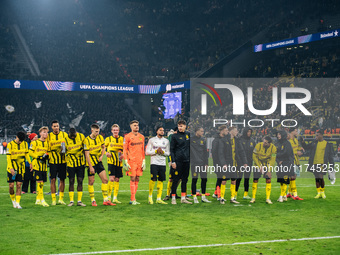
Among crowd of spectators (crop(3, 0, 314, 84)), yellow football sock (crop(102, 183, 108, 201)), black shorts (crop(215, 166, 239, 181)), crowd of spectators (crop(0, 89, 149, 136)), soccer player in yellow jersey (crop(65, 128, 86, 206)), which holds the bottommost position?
yellow football sock (crop(102, 183, 108, 201))

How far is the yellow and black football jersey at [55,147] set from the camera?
1186cm

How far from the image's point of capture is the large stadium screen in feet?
149

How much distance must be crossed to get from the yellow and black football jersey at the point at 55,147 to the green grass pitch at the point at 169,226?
1301 mm

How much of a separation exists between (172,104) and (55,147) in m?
35.5

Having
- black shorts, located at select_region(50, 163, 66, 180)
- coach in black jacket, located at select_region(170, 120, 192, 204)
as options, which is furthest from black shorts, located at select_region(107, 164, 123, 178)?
coach in black jacket, located at select_region(170, 120, 192, 204)

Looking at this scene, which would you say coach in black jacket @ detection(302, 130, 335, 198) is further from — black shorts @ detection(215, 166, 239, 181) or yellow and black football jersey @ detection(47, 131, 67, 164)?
yellow and black football jersey @ detection(47, 131, 67, 164)

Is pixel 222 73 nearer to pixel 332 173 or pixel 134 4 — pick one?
pixel 134 4

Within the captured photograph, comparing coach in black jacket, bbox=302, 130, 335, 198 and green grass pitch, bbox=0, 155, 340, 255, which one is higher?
coach in black jacket, bbox=302, 130, 335, 198

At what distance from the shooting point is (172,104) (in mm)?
47031

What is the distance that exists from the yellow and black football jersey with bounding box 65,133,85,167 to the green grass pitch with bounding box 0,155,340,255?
1.23 m

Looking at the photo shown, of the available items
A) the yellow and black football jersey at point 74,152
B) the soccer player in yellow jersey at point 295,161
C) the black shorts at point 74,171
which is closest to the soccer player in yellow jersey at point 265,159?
the soccer player in yellow jersey at point 295,161

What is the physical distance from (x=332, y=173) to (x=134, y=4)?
50.8 m

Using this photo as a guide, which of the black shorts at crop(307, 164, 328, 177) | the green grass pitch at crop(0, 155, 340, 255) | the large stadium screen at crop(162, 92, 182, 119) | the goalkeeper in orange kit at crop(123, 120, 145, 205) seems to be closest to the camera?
the green grass pitch at crop(0, 155, 340, 255)

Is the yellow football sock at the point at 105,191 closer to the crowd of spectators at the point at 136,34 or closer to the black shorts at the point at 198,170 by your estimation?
the black shorts at the point at 198,170
